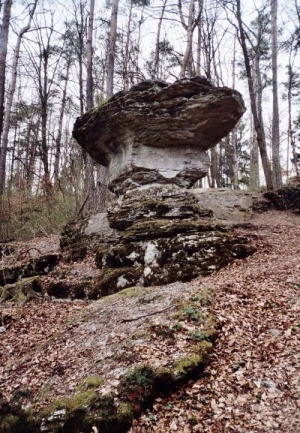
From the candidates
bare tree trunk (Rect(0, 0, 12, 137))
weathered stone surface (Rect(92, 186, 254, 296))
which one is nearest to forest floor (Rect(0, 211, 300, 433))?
weathered stone surface (Rect(92, 186, 254, 296))

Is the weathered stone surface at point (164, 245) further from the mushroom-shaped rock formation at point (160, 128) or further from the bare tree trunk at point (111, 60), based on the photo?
the bare tree trunk at point (111, 60)

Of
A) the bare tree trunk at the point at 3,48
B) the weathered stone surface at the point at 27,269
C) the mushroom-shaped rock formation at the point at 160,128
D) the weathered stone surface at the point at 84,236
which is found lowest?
the weathered stone surface at the point at 27,269

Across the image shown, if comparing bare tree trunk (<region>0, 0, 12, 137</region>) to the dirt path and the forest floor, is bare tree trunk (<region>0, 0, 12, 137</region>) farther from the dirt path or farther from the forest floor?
the dirt path

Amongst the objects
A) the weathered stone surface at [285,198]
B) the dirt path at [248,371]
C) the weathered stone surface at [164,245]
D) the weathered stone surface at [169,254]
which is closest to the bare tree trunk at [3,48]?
the weathered stone surface at [164,245]

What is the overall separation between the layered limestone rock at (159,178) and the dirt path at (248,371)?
1.29 metres

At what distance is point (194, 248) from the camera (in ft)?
22.0

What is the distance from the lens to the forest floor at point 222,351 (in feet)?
10.1

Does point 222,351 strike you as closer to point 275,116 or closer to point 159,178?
point 159,178

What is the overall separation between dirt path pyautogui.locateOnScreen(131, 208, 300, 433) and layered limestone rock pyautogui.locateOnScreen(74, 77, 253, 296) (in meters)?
1.29

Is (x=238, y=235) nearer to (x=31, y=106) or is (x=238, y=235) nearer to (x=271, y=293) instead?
(x=271, y=293)

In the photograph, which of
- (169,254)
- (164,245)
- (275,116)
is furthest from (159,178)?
(275,116)

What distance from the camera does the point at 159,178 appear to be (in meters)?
9.59

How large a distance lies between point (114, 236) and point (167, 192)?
1.82 meters

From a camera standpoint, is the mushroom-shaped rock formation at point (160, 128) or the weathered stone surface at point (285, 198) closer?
the mushroom-shaped rock formation at point (160, 128)
